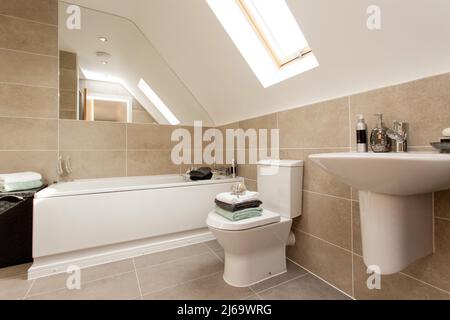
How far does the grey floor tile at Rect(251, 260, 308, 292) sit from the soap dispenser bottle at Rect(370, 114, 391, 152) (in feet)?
3.35

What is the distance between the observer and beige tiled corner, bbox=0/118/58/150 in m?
1.97

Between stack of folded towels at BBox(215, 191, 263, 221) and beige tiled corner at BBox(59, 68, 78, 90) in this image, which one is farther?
beige tiled corner at BBox(59, 68, 78, 90)

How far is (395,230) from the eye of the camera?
36.3 inches

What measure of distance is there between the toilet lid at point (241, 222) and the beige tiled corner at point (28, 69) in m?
2.01

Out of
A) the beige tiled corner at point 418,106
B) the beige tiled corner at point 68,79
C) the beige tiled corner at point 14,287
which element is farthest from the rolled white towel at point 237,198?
the beige tiled corner at point 68,79

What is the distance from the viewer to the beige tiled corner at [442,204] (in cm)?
98

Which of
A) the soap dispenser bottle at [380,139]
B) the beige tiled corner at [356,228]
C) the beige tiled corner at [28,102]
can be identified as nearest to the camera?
the soap dispenser bottle at [380,139]

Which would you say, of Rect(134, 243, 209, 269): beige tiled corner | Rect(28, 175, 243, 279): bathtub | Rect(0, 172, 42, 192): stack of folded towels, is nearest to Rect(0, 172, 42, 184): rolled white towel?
Rect(0, 172, 42, 192): stack of folded towels

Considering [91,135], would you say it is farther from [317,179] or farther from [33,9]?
[317,179]

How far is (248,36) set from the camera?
1.83 metres

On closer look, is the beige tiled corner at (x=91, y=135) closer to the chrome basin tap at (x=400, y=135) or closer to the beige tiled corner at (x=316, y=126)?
the beige tiled corner at (x=316, y=126)

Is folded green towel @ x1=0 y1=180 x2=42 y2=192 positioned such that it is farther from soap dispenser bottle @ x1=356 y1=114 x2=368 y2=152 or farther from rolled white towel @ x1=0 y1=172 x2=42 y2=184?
soap dispenser bottle @ x1=356 y1=114 x2=368 y2=152

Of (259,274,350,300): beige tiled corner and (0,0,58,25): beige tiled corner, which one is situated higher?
(0,0,58,25): beige tiled corner

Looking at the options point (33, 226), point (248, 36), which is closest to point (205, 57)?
point (248, 36)
